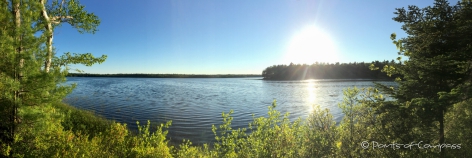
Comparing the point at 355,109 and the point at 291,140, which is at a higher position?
the point at 355,109

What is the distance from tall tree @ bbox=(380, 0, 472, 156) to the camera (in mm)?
7453

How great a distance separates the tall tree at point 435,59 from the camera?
293 inches

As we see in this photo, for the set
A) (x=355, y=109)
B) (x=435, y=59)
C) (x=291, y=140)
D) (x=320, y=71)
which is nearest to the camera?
(x=435, y=59)

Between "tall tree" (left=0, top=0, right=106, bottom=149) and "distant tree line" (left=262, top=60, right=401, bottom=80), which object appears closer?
"tall tree" (left=0, top=0, right=106, bottom=149)

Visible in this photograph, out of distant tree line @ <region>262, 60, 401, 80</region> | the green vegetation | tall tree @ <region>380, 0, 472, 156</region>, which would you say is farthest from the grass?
distant tree line @ <region>262, 60, 401, 80</region>

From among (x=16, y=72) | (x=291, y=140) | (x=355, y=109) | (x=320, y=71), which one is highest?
(x=320, y=71)

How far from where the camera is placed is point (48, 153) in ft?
26.1

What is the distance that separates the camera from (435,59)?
298 inches

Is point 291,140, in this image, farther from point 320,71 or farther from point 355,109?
point 320,71

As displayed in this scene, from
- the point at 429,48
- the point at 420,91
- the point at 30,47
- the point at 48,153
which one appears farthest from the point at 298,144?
the point at 30,47

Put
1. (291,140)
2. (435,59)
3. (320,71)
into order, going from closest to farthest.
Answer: (435,59) < (291,140) < (320,71)

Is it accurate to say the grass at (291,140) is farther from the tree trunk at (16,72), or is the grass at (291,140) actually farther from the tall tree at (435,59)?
the tall tree at (435,59)

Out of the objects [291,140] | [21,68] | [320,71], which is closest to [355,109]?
[291,140]

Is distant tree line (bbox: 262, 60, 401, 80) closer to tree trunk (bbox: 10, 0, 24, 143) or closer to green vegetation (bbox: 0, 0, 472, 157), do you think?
green vegetation (bbox: 0, 0, 472, 157)
